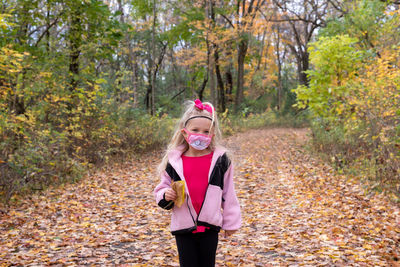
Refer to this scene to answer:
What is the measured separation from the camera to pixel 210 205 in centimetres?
265

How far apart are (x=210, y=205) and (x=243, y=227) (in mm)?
3835

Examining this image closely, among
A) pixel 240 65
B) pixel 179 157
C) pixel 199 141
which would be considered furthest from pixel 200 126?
pixel 240 65

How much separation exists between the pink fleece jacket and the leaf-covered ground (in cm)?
219

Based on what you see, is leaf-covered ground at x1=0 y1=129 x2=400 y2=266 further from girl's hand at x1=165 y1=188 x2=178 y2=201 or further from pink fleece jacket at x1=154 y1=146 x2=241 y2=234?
girl's hand at x1=165 y1=188 x2=178 y2=201

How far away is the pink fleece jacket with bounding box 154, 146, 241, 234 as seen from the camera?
2619mm

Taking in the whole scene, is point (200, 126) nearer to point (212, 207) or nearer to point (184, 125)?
point (184, 125)

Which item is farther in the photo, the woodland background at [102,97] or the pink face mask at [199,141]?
the woodland background at [102,97]

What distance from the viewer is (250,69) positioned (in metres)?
36.1

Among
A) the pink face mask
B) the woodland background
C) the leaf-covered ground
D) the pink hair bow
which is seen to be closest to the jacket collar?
the pink face mask

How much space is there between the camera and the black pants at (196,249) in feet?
8.68

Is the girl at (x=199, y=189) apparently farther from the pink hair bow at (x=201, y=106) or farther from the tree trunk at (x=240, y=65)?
the tree trunk at (x=240, y=65)

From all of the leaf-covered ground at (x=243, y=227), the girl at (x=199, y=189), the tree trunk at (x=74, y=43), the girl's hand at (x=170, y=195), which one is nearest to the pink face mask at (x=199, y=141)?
the girl at (x=199, y=189)

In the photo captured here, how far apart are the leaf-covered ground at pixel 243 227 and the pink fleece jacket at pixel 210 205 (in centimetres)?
219

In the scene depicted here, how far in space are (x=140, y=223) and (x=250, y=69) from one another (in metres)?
31.4
